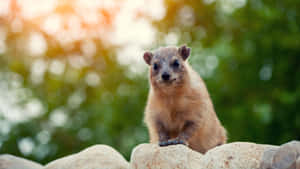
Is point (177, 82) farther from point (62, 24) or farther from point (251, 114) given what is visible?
point (62, 24)

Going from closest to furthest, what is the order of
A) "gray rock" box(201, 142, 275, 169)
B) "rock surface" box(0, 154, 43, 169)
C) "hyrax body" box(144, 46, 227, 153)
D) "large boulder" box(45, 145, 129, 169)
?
"gray rock" box(201, 142, 275, 169), "large boulder" box(45, 145, 129, 169), "rock surface" box(0, 154, 43, 169), "hyrax body" box(144, 46, 227, 153)

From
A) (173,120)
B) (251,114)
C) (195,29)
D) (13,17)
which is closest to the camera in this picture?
(173,120)

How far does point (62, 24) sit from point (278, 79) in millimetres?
6392

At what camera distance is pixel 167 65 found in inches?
251

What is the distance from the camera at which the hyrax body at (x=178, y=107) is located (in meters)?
6.16

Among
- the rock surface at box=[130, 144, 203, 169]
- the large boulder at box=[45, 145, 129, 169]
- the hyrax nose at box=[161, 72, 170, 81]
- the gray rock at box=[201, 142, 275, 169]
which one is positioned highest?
the hyrax nose at box=[161, 72, 170, 81]

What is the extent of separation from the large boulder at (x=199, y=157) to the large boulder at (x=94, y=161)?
467mm

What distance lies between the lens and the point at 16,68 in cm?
1268

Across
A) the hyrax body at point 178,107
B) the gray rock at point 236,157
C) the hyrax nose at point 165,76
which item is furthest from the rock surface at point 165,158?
the hyrax nose at point 165,76

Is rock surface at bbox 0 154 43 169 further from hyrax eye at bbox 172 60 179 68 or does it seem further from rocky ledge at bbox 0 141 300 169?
hyrax eye at bbox 172 60 179 68

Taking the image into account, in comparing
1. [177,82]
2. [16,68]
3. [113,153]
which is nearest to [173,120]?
[177,82]

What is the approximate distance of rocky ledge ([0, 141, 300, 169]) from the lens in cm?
399

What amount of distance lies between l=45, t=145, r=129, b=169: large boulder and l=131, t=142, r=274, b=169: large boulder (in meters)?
0.47

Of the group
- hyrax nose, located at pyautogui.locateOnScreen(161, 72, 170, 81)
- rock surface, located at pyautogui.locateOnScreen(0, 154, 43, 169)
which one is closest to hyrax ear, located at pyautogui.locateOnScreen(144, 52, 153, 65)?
hyrax nose, located at pyautogui.locateOnScreen(161, 72, 170, 81)
